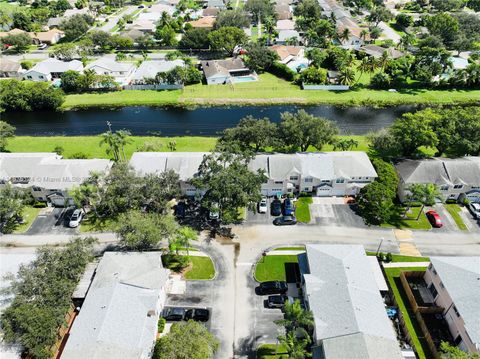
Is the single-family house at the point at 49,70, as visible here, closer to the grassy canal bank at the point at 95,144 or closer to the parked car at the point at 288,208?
the grassy canal bank at the point at 95,144

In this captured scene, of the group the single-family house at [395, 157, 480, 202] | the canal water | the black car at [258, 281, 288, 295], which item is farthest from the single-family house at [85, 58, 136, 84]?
the single-family house at [395, 157, 480, 202]

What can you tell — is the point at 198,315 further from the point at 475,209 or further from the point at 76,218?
the point at 475,209

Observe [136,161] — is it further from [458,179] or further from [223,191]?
[458,179]

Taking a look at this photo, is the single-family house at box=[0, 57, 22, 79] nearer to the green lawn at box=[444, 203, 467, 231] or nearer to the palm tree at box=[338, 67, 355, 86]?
the palm tree at box=[338, 67, 355, 86]

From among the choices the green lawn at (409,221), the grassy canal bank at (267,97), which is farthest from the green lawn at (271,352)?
the grassy canal bank at (267,97)

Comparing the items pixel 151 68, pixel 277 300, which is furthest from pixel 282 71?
pixel 277 300
